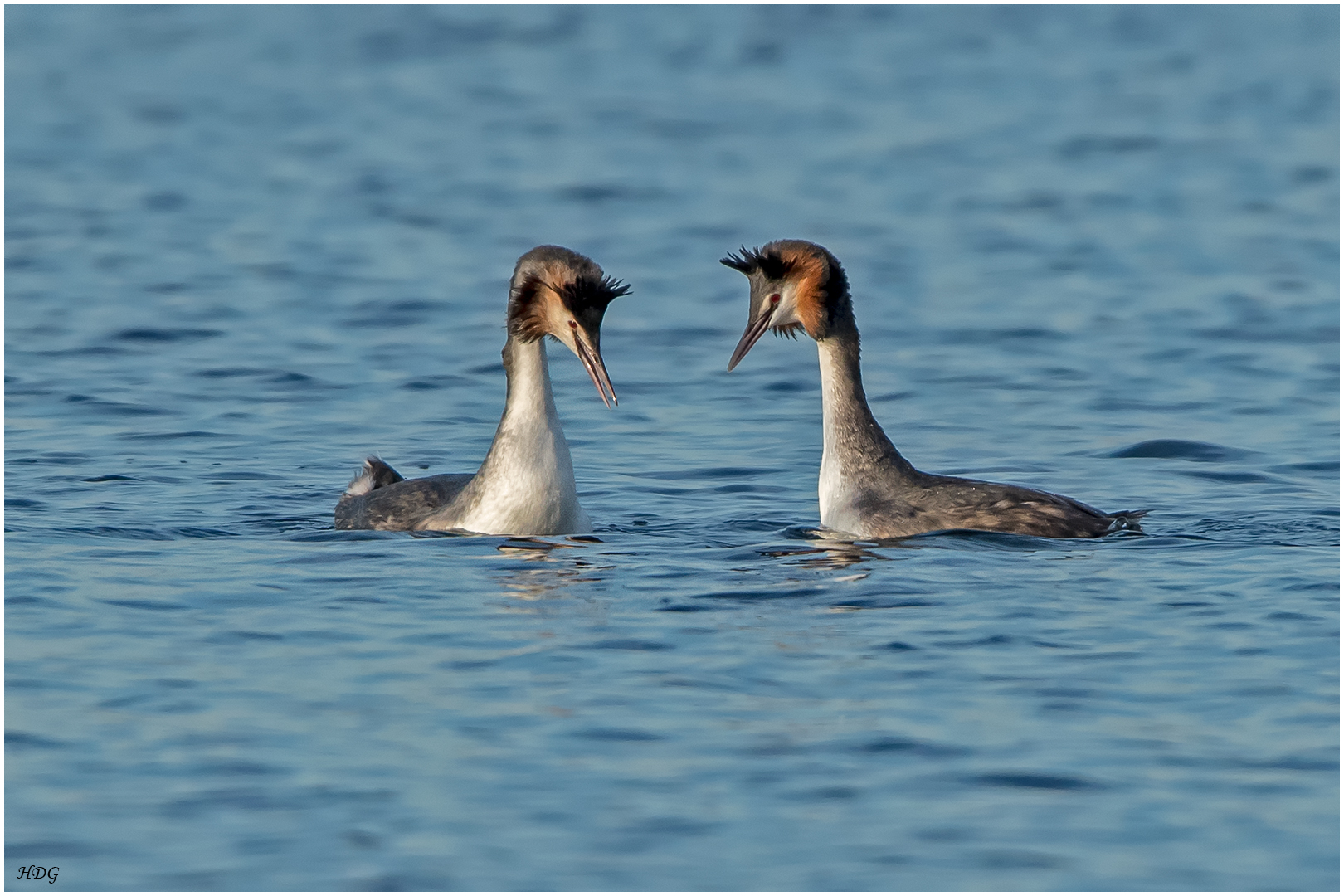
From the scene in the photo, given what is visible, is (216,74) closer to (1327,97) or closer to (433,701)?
(1327,97)

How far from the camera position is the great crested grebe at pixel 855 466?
13.1m

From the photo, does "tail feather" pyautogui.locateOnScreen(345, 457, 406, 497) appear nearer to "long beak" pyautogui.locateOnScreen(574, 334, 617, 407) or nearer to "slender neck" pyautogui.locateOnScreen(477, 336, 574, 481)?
"slender neck" pyautogui.locateOnScreen(477, 336, 574, 481)

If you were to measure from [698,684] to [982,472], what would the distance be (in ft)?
20.0

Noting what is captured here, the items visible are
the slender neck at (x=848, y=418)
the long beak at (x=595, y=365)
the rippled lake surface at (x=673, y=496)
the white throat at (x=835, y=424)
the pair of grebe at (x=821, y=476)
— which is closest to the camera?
the rippled lake surface at (x=673, y=496)

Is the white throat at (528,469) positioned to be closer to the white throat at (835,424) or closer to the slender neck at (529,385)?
the slender neck at (529,385)

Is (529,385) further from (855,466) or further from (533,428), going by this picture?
(855,466)

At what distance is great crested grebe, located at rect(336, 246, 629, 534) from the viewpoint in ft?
41.9

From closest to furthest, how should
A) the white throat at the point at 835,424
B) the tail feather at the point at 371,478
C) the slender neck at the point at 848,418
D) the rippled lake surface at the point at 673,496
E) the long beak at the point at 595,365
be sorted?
the rippled lake surface at the point at 673,496
the long beak at the point at 595,365
the white throat at the point at 835,424
the slender neck at the point at 848,418
the tail feather at the point at 371,478

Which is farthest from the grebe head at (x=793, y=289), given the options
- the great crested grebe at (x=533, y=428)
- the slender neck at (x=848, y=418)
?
the great crested grebe at (x=533, y=428)

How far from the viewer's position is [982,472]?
51.9 feet

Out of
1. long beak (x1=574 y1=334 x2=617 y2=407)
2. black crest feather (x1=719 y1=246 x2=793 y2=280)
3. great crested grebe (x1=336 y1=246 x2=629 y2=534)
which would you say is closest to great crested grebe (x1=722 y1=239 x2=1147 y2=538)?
black crest feather (x1=719 y1=246 x2=793 y2=280)

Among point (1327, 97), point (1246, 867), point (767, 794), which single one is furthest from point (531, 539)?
point (1327, 97)

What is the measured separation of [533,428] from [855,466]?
2.09 m

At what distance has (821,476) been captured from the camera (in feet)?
45.5
